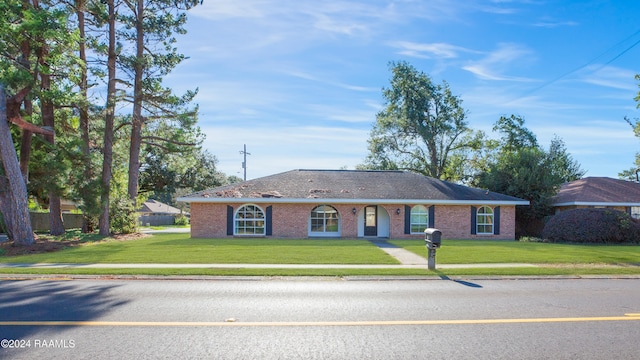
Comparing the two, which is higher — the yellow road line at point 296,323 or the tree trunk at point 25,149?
the tree trunk at point 25,149

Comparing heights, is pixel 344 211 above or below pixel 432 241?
above

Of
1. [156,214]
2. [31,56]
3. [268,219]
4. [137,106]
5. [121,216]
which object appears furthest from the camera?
[156,214]

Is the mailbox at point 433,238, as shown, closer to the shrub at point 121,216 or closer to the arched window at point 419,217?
the arched window at point 419,217

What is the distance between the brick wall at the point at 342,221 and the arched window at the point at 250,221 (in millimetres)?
420

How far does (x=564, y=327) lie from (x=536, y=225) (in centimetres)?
2637

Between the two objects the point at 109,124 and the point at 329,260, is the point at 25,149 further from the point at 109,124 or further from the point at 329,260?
the point at 329,260

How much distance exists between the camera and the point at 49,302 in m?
7.73

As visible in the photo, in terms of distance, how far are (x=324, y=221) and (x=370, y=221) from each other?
281 centimetres

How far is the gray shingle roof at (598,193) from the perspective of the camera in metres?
28.0

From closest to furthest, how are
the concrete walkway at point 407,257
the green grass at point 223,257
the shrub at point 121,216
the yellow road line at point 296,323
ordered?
the yellow road line at point 296,323, the green grass at point 223,257, the concrete walkway at point 407,257, the shrub at point 121,216

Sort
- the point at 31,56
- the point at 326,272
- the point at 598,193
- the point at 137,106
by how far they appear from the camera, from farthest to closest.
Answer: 1. the point at 598,193
2. the point at 137,106
3. the point at 31,56
4. the point at 326,272

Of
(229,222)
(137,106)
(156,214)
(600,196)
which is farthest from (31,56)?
(156,214)

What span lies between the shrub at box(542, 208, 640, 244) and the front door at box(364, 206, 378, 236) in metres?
9.60

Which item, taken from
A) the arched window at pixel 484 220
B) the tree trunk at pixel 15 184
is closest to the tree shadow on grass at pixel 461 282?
the tree trunk at pixel 15 184
